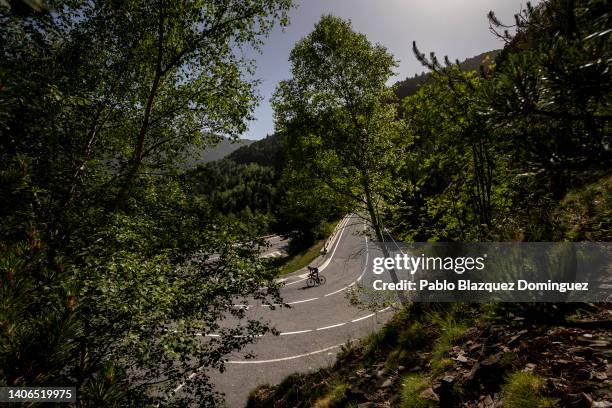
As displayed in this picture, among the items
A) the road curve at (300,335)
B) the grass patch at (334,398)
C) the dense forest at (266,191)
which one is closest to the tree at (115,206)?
the dense forest at (266,191)

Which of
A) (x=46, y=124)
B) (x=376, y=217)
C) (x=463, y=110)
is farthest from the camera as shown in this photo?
(x=376, y=217)

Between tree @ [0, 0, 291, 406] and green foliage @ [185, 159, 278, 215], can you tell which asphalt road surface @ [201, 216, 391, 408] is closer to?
tree @ [0, 0, 291, 406]

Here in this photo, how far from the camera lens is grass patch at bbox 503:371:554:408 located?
9.93ft

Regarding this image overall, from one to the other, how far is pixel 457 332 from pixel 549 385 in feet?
7.27

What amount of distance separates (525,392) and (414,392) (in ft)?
5.47

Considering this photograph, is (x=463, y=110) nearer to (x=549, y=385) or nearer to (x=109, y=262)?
(x=549, y=385)

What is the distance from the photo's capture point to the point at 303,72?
11492 mm

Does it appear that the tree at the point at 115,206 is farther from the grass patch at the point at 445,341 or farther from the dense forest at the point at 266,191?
the grass patch at the point at 445,341

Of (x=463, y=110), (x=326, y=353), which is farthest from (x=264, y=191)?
(x=463, y=110)

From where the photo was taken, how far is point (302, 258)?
3678 cm

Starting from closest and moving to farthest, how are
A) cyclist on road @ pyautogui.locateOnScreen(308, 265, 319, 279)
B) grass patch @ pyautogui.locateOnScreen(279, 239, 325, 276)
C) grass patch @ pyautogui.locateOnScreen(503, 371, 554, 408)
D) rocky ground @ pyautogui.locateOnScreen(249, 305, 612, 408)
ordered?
1. grass patch @ pyautogui.locateOnScreen(503, 371, 554, 408)
2. rocky ground @ pyautogui.locateOnScreen(249, 305, 612, 408)
3. cyclist on road @ pyautogui.locateOnScreen(308, 265, 319, 279)
4. grass patch @ pyautogui.locateOnScreen(279, 239, 325, 276)

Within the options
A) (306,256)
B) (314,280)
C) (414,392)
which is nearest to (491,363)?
(414,392)

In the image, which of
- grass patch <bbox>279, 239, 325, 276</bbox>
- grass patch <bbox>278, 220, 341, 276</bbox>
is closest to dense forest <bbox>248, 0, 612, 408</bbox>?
grass patch <bbox>278, 220, 341, 276</bbox>

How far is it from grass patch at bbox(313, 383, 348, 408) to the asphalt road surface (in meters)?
2.34
